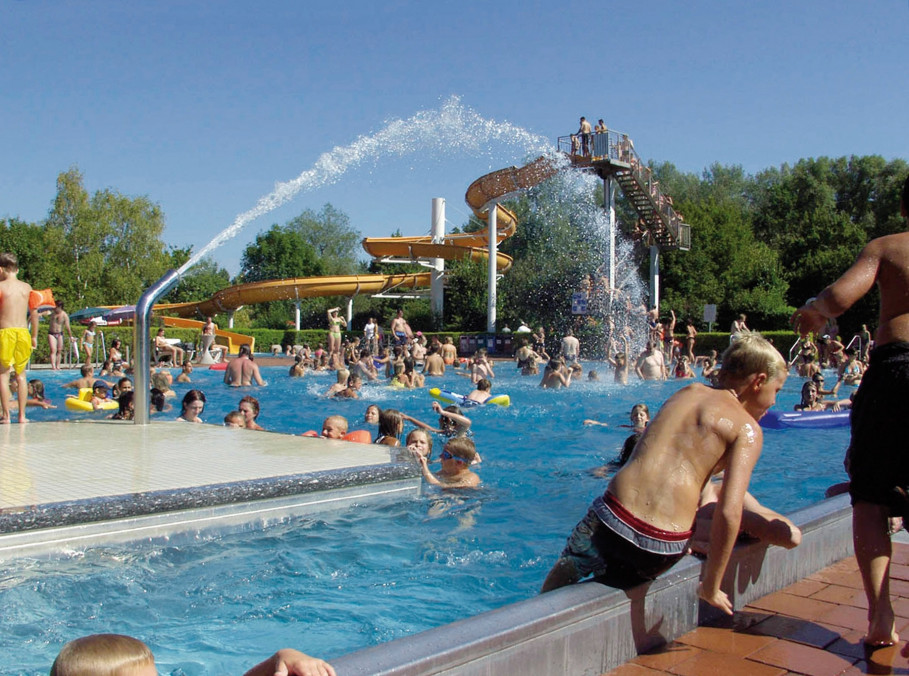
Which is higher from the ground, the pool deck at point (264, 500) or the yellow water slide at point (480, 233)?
the yellow water slide at point (480, 233)

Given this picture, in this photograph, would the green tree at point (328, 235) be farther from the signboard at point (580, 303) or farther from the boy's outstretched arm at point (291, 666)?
the boy's outstretched arm at point (291, 666)

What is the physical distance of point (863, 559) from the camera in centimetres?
272

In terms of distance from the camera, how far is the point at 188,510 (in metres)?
4.95

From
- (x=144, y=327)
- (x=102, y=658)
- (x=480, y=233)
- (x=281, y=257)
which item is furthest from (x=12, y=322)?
(x=281, y=257)

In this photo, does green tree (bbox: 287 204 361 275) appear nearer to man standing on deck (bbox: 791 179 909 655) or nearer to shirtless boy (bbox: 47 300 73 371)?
shirtless boy (bbox: 47 300 73 371)

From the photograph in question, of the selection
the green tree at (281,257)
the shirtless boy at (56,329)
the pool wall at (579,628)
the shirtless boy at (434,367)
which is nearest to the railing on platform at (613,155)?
the shirtless boy at (434,367)

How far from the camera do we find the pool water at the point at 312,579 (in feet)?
13.3

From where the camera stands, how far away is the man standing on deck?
2.63 m

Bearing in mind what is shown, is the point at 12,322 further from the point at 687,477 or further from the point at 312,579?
the point at 687,477

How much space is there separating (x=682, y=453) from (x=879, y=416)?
2.26 feet

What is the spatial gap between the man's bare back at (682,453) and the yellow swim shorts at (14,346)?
21.4 ft

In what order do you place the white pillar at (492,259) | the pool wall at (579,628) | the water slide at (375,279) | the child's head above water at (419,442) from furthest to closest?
the water slide at (375,279) → the white pillar at (492,259) → the child's head above water at (419,442) → the pool wall at (579,628)

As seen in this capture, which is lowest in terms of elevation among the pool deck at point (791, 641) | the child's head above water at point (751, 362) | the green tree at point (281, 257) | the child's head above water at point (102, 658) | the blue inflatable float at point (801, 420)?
the blue inflatable float at point (801, 420)

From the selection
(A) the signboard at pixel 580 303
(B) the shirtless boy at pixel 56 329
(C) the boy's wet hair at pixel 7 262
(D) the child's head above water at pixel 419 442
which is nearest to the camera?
(D) the child's head above water at pixel 419 442
